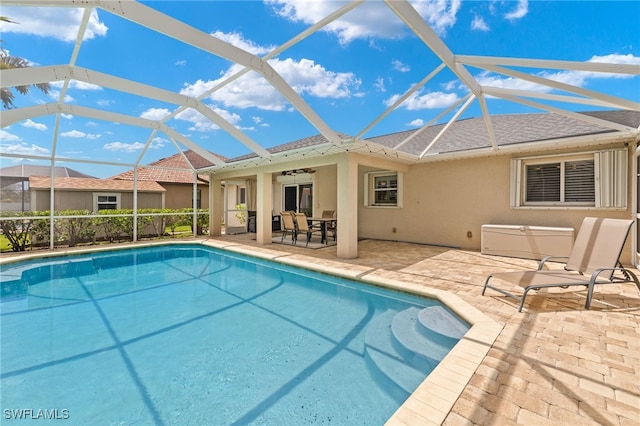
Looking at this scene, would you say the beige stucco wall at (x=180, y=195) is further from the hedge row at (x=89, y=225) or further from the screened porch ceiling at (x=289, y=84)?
the screened porch ceiling at (x=289, y=84)

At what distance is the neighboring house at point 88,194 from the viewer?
1405cm

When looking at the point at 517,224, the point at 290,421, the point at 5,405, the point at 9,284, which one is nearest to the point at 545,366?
the point at 290,421

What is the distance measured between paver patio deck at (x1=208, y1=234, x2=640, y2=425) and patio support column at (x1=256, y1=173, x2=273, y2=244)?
741 cm

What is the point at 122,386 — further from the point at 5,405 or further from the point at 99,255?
the point at 99,255

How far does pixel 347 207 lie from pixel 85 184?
1473 cm

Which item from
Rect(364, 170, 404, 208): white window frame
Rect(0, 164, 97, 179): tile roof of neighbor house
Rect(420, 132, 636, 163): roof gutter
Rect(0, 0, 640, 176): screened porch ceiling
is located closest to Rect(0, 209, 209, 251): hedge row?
Rect(0, 164, 97, 179): tile roof of neighbor house

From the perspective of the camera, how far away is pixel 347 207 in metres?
8.98

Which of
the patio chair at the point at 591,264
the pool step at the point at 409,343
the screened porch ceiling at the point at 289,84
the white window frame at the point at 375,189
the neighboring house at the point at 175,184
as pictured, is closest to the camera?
the pool step at the point at 409,343

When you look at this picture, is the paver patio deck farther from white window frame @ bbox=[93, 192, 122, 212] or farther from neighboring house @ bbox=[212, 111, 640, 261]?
white window frame @ bbox=[93, 192, 122, 212]

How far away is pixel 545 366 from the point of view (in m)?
3.07

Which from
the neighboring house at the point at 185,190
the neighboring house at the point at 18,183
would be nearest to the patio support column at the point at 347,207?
the neighboring house at the point at 185,190

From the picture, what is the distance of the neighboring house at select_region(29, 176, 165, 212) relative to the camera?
553 inches

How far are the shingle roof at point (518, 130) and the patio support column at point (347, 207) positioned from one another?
12.6 ft

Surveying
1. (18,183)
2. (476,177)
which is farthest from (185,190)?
(476,177)
